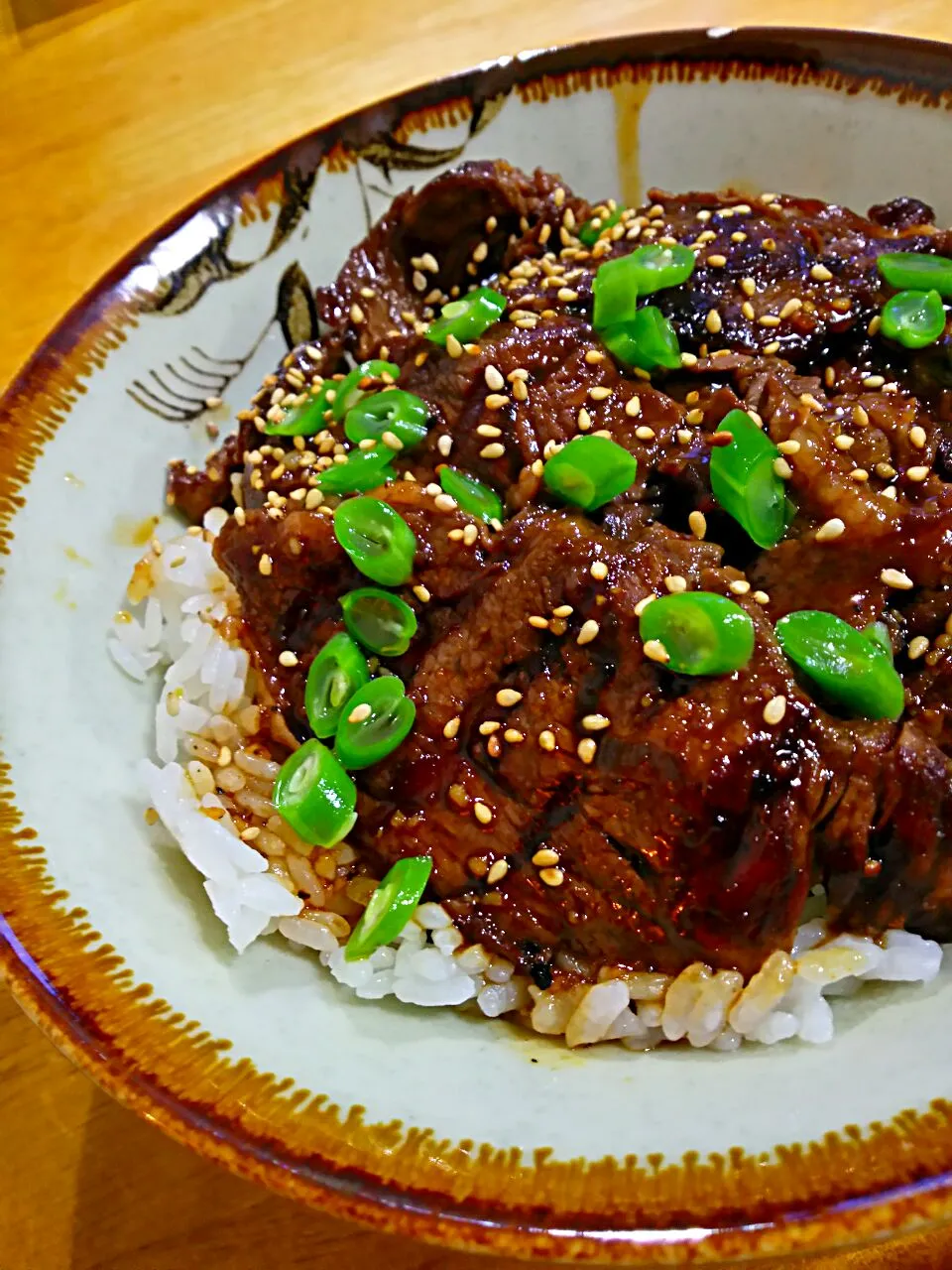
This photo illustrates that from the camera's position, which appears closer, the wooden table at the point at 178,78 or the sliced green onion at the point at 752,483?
the sliced green onion at the point at 752,483

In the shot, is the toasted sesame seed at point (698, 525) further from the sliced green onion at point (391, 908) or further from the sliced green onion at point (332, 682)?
the sliced green onion at point (391, 908)

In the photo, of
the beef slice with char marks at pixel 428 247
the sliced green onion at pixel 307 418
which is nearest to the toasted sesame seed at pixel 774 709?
the sliced green onion at pixel 307 418

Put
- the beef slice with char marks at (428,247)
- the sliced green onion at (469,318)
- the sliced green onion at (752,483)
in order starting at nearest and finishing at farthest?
the sliced green onion at (752,483)
the sliced green onion at (469,318)
the beef slice with char marks at (428,247)

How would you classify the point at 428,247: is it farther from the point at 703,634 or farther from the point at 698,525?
the point at 703,634

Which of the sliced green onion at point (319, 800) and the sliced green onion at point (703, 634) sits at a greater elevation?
the sliced green onion at point (703, 634)

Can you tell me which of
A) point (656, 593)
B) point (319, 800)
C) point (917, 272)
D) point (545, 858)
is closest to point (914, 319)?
point (917, 272)

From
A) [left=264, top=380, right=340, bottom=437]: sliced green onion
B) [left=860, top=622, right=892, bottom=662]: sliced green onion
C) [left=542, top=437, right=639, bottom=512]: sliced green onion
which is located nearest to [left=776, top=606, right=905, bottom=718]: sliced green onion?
[left=860, top=622, right=892, bottom=662]: sliced green onion
